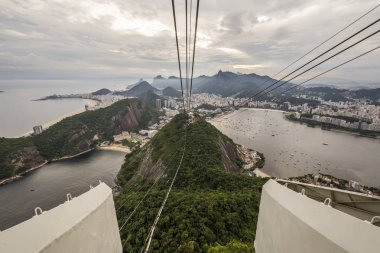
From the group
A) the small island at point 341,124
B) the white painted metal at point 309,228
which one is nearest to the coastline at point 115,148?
the white painted metal at point 309,228

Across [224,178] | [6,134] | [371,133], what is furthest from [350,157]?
[6,134]

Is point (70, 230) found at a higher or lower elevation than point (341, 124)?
higher

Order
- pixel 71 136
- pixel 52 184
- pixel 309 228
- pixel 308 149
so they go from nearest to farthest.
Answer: pixel 309 228
pixel 52 184
pixel 71 136
pixel 308 149

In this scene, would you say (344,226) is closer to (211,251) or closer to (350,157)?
(211,251)

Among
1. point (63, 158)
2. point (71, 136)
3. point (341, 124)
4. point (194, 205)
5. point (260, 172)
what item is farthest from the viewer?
point (341, 124)

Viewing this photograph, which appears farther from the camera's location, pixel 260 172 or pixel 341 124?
pixel 341 124

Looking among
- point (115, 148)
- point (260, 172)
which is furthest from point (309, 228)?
point (115, 148)

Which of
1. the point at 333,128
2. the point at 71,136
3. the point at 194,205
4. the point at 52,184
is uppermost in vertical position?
the point at 194,205

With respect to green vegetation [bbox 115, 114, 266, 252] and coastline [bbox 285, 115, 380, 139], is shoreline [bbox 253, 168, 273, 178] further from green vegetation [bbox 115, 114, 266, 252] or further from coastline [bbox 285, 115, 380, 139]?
coastline [bbox 285, 115, 380, 139]

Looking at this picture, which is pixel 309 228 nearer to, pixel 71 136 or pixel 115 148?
pixel 115 148
